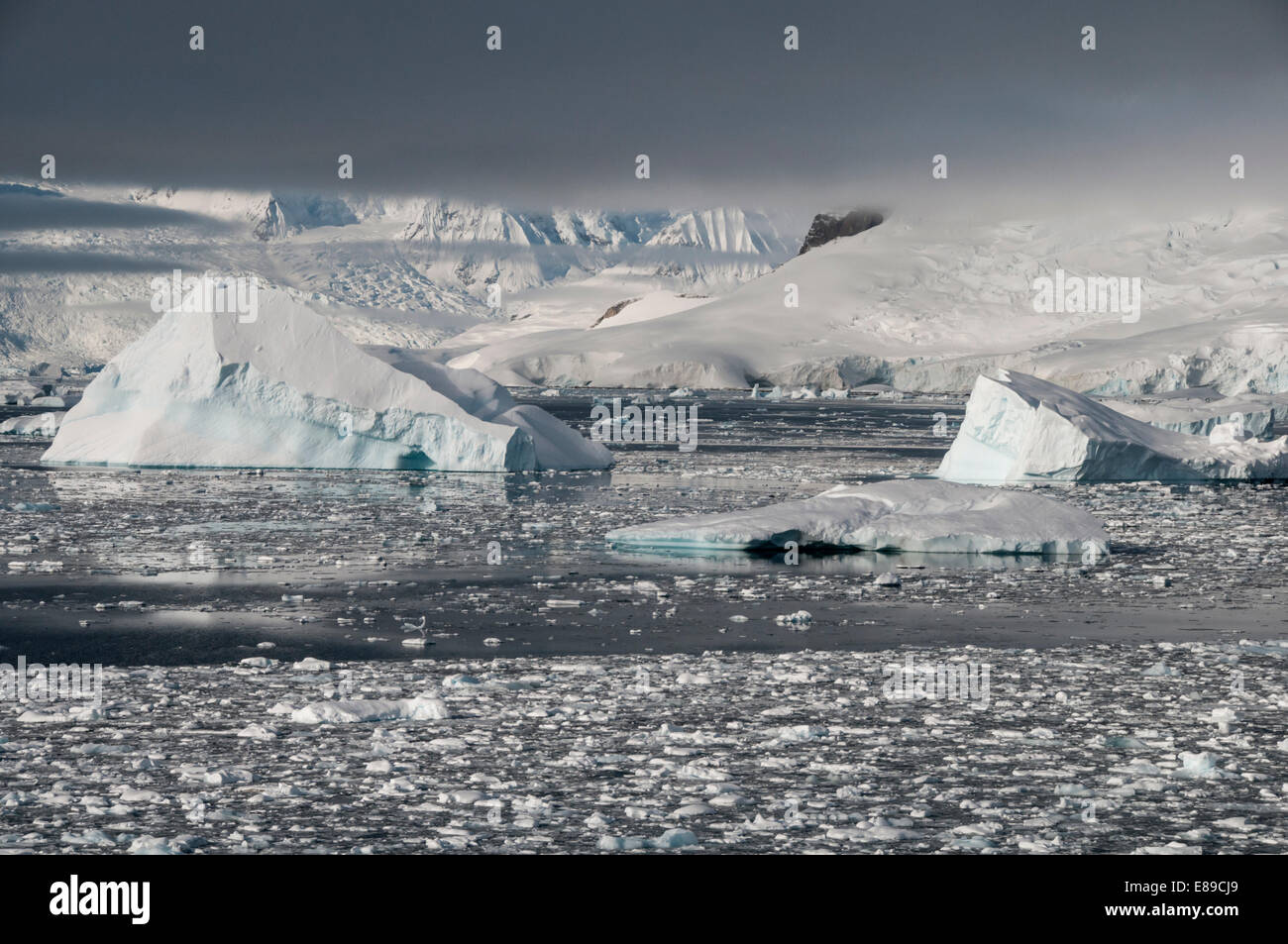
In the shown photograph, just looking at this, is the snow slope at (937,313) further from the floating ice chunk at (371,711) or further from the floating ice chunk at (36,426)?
the floating ice chunk at (371,711)

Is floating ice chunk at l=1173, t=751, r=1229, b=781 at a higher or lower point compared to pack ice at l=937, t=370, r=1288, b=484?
lower

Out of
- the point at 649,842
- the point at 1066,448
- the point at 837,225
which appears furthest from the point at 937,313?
the point at 649,842

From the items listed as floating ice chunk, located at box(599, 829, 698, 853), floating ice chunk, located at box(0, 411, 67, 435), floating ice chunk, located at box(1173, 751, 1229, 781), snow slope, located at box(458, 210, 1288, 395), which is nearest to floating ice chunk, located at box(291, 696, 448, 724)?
floating ice chunk, located at box(599, 829, 698, 853)

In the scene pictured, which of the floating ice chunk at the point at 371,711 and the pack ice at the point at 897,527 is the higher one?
the pack ice at the point at 897,527

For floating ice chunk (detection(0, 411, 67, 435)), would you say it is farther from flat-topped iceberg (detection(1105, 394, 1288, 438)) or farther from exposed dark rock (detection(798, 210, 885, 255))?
exposed dark rock (detection(798, 210, 885, 255))

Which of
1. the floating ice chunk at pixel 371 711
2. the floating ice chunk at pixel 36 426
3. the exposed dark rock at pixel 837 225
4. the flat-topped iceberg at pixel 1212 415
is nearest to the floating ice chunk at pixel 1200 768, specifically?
the floating ice chunk at pixel 371 711
